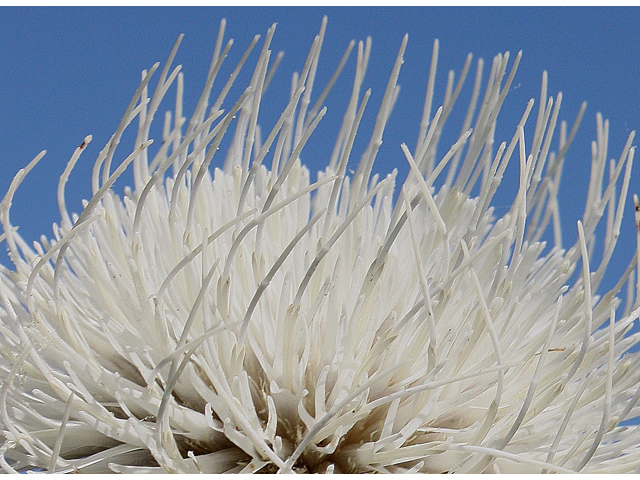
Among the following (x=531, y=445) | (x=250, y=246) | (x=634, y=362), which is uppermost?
(x=250, y=246)

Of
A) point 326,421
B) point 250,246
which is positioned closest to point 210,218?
point 250,246

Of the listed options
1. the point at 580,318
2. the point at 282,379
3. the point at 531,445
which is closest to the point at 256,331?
the point at 282,379

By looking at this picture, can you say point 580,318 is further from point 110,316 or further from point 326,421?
point 110,316

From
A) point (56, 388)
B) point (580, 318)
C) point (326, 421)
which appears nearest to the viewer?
point (326, 421)

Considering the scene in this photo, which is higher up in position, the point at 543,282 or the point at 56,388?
the point at 543,282

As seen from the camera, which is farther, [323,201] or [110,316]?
[323,201]

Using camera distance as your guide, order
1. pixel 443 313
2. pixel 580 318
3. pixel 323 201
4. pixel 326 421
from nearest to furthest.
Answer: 1. pixel 326 421
2. pixel 443 313
3. pixel 580 318
4. pixel 323 201

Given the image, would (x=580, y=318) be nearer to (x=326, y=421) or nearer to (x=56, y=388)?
(x=326, y=421)
